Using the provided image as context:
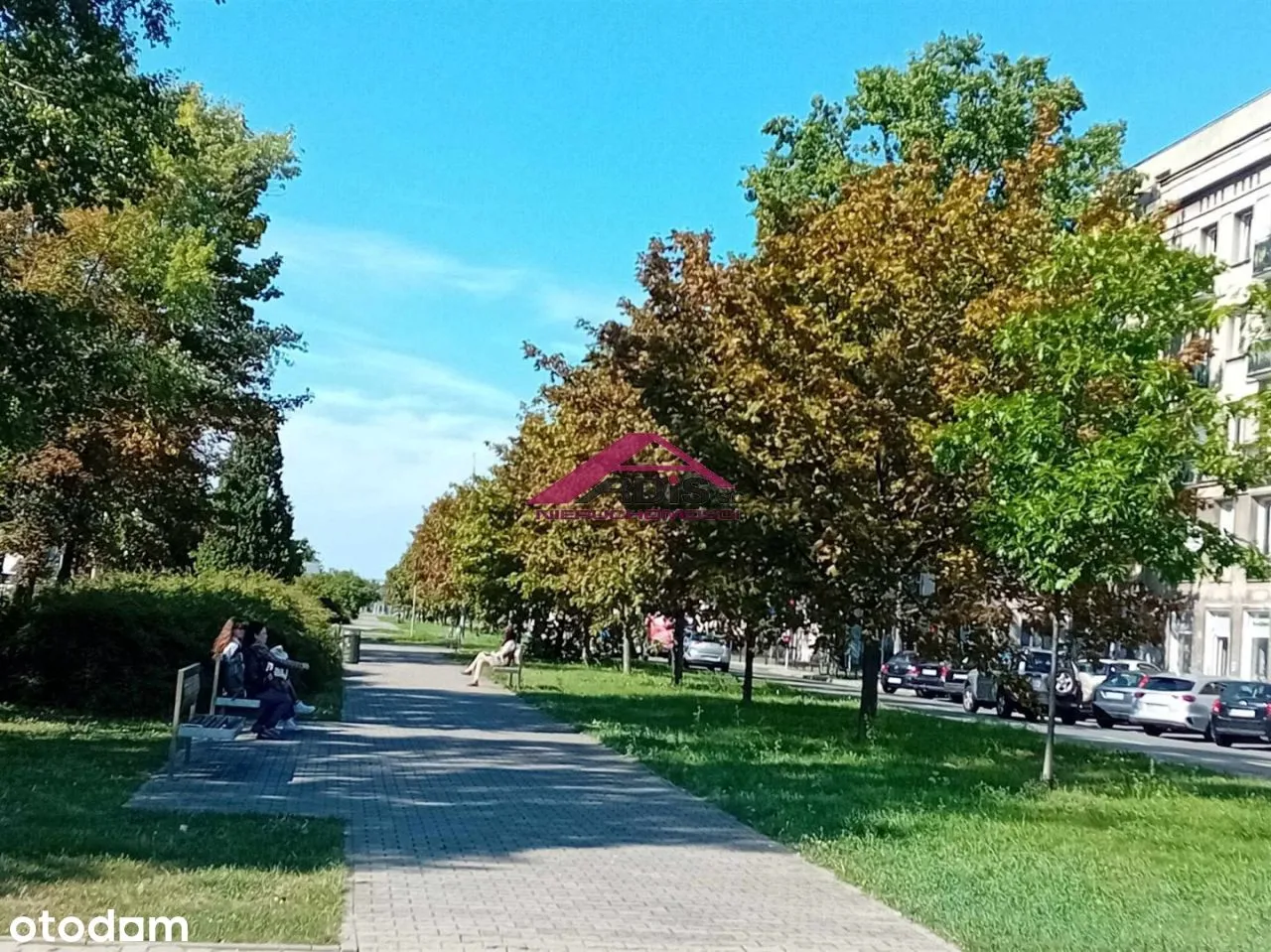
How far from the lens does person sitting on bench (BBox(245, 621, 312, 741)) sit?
18.0 m

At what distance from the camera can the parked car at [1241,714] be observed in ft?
99.6

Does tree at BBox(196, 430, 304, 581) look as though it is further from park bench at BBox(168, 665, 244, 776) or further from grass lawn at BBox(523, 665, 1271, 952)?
park bench at BBox(168, 665, 244, 776)

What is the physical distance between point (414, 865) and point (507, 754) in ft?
25.6

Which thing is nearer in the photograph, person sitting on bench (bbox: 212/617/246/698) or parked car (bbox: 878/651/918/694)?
person sitting on bench (bbox: 212/617/246/698)

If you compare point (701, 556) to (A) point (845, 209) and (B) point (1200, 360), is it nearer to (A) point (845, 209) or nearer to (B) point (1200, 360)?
(A) point (845, 209)

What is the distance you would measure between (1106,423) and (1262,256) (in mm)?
34888

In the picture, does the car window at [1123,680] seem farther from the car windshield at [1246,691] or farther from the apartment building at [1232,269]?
the apartment building at [1232,269]

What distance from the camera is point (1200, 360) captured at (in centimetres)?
2061

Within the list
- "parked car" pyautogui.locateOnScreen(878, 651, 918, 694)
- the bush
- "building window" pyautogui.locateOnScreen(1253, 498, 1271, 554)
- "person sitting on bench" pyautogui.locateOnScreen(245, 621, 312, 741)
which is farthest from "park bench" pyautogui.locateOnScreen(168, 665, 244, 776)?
"building window" pyautogui.locateOnScreen(1253, 498, 1271, 554)

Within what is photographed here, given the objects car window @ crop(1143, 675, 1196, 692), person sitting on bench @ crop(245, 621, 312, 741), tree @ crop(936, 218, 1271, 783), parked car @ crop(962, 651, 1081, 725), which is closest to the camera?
tree @ crop(936, 218, 1271, 783)

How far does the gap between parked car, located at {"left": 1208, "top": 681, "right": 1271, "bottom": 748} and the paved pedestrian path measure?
17.1 meters

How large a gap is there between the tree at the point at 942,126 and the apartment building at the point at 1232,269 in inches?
253

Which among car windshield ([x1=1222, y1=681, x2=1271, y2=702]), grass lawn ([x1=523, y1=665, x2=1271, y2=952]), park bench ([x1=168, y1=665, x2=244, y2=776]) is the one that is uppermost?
car windshield ([x1=1222, y1=681, x2=1271, y2=702])

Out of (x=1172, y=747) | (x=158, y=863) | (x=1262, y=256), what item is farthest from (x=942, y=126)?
(x=158, y=863)
